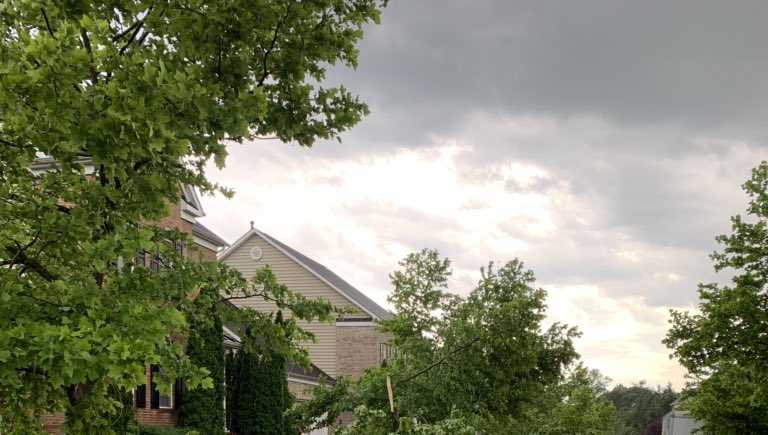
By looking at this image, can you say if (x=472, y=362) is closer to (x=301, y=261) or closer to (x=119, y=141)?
(x=119, y=141)

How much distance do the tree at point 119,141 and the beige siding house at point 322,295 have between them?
33808mm

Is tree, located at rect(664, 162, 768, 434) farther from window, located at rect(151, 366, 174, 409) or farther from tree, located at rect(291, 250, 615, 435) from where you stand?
window, located at rect(151, 366, 174, 409)

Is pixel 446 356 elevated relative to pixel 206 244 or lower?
lower

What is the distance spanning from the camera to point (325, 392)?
1959cm

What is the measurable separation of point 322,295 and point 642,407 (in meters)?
97.8

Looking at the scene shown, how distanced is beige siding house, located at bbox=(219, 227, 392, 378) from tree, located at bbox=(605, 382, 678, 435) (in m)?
68.0

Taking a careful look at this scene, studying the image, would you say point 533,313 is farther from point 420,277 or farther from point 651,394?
point 651,394

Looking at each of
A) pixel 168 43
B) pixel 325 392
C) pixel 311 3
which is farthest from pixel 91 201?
pixel 325 392

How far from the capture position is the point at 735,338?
25578 millimetres

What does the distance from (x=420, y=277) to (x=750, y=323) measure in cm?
1230

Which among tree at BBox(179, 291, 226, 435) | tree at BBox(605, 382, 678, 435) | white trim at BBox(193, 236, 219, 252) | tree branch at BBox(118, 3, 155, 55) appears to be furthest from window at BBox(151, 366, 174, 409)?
tree at BBox(605, 382, 678, 435)

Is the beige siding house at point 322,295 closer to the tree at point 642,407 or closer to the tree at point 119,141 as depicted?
the tree at point 119,141

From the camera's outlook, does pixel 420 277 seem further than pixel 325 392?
Yes

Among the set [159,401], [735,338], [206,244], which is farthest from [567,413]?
[206,244]
